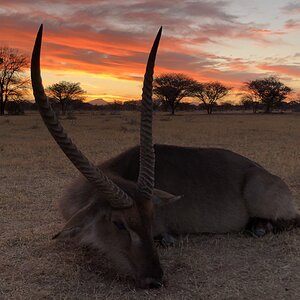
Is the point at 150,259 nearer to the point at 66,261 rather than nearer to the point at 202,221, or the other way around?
the point at 66,261

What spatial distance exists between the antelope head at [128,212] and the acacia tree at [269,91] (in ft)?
280

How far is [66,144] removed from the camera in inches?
146

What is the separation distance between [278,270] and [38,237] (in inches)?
112

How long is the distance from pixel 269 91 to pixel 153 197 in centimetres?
8610

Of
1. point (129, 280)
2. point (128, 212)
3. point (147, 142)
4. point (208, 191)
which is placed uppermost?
point (147, 142)

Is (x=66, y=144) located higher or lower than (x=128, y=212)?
higher

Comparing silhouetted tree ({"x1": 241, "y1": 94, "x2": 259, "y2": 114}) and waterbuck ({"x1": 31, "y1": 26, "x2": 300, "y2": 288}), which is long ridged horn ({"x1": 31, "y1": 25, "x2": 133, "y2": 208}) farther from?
silhouetted tree ({"x1": 241, "y1": 94, "x2": 259, "y2": 114})

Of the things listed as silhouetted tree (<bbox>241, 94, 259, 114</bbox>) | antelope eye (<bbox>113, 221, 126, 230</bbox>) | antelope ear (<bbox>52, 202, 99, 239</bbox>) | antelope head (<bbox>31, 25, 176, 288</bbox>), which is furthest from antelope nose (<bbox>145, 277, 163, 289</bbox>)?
silhouetted tree (<bbox>241, 94, 259, 114</bbox>)

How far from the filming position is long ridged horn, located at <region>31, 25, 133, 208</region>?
3172 millimetres

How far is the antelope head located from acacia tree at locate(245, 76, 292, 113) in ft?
280

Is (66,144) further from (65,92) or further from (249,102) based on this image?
(249,102)

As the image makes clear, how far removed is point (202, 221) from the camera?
19.1ft

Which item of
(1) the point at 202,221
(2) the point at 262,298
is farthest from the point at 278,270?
(1) the point at 202,221

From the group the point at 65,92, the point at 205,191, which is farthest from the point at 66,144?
the point at 65,92
